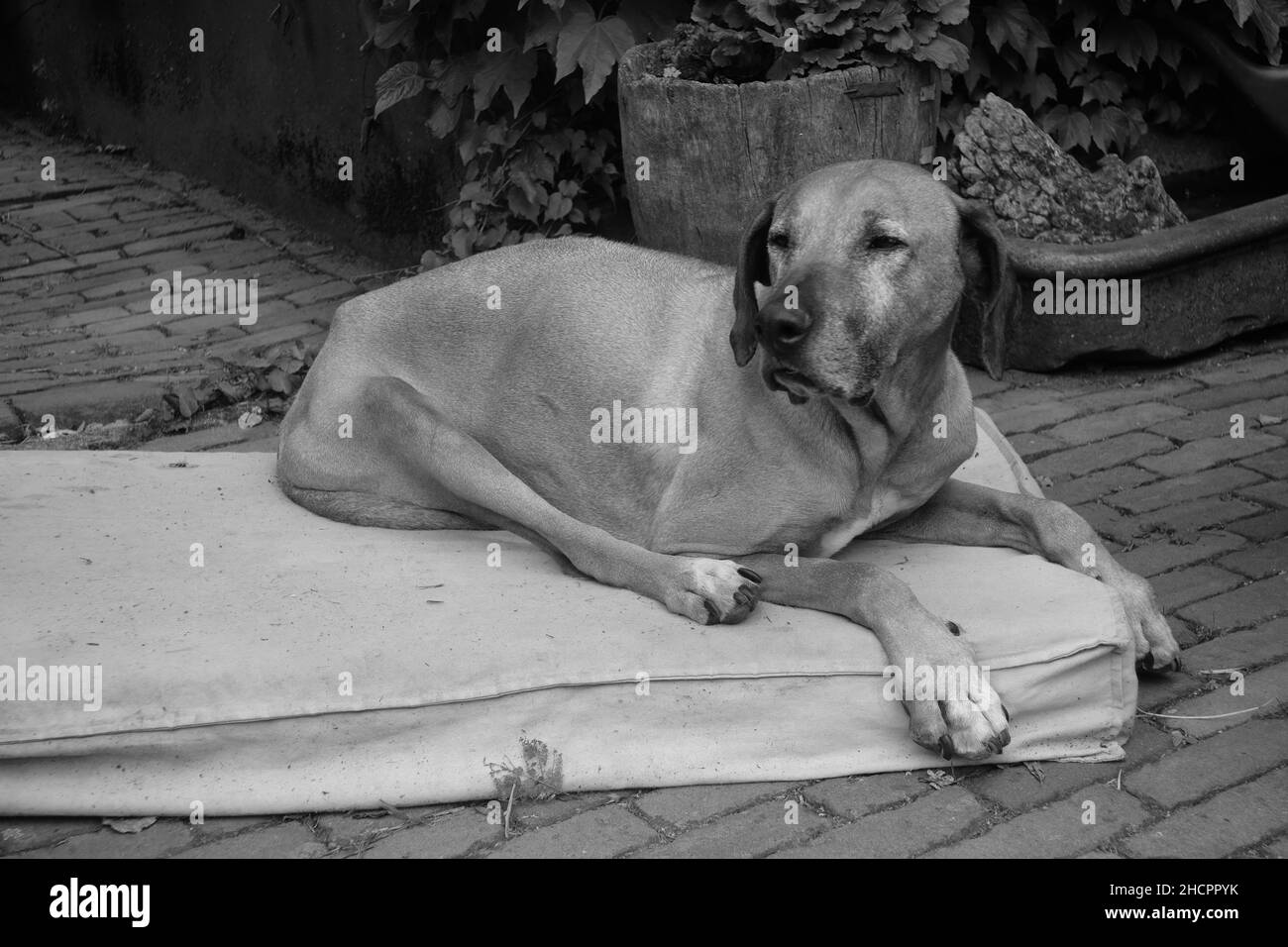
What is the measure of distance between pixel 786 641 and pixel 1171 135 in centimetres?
512

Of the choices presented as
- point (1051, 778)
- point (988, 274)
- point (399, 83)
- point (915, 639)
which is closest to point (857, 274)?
point (988, 274)

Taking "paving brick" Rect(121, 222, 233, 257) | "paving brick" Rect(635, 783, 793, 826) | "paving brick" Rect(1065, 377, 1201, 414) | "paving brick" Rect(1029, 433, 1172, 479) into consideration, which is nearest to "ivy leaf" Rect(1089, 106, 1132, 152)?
"paving brick" Rect(1065, 377, 1201, 414)

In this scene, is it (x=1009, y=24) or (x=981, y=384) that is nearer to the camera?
(x=981, y=384)

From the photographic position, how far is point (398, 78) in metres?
6.91

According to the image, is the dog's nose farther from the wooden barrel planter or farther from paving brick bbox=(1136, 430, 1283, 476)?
paving brick bbox=(1136, 430, 1283, 476)

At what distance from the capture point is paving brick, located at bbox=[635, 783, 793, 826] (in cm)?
326

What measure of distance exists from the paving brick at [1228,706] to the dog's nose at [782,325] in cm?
136

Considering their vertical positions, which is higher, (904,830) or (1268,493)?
(1268,493)

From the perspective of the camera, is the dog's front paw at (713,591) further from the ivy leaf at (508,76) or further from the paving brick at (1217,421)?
the ivy leaf at (508,76)

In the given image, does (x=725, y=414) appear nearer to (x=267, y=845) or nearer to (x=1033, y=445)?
(x=267, y=845)

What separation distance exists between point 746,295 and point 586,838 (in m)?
1.51

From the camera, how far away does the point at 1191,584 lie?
4.26m

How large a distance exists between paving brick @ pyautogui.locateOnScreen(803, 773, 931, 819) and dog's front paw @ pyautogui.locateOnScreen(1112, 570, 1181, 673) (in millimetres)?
780

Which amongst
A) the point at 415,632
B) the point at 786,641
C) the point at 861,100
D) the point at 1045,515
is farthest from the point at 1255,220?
the point at 415,632
